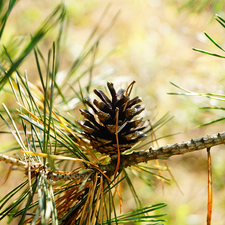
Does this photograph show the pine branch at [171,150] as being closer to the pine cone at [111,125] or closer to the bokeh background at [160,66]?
the pine cone at [111,125]

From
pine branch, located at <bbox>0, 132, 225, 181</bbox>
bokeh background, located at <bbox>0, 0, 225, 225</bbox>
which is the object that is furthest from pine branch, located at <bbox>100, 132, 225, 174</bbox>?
bokeh background, located at <bbox>0, 0, 225, 225</bbox>

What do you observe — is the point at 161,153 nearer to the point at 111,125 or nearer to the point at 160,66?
the point at 111,125

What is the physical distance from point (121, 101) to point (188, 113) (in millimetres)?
843

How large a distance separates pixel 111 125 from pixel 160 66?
103cm

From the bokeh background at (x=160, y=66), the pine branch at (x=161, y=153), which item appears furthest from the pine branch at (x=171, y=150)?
the bokeh background at (x=160, y=66)

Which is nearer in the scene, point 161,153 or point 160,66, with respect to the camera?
point 161,153

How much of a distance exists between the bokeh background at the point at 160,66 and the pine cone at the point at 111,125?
0.47 metres

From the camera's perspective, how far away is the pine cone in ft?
0.75

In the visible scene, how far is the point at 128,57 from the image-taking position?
47.0 inches

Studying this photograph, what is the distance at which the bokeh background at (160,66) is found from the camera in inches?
34.8

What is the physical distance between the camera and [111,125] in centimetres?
22

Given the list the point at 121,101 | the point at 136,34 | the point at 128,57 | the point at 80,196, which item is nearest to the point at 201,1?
the point at 121,101

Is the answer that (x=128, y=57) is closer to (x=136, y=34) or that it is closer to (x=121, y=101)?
(x=136, y=34)

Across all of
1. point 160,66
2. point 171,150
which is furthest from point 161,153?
point 160,66
